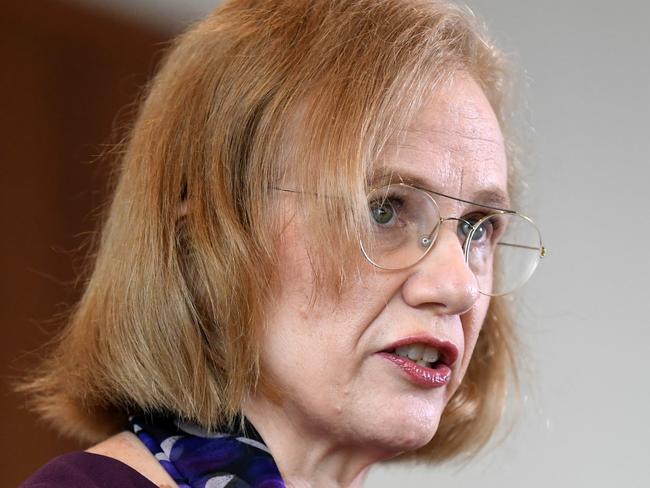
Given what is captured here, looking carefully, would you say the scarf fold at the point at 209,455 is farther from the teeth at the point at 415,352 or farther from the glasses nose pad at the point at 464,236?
the glasses nose pad at the point at 464,236

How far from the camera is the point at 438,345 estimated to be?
152 cm

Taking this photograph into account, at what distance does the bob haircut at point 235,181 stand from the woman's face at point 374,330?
27 millimetres

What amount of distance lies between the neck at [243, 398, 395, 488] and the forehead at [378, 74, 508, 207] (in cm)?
38

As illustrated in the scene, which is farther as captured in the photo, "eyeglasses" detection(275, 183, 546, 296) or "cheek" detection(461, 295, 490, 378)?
"cheek" detection(461, 295, 490, 378)

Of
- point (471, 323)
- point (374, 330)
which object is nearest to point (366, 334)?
point (374, 330)

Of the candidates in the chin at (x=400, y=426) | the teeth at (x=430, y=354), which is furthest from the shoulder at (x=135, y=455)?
the teeth at (x=430, y=354)

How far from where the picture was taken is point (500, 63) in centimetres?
187

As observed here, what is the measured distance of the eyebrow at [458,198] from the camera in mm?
1490

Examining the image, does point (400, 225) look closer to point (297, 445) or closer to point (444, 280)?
point (444, 280)

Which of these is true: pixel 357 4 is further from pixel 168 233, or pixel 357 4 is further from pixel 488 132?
pixel 168 233

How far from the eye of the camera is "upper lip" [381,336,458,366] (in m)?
1.49

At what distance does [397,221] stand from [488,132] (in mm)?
232

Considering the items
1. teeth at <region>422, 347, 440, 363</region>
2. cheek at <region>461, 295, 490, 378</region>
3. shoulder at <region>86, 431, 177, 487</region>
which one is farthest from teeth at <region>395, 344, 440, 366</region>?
shoulder at <region>86, 431, 177, 487</region>

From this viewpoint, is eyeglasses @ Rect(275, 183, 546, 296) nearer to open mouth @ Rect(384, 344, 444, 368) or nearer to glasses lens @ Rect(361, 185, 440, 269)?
glasses lens @ Rect(361, 185, 440, 269)
